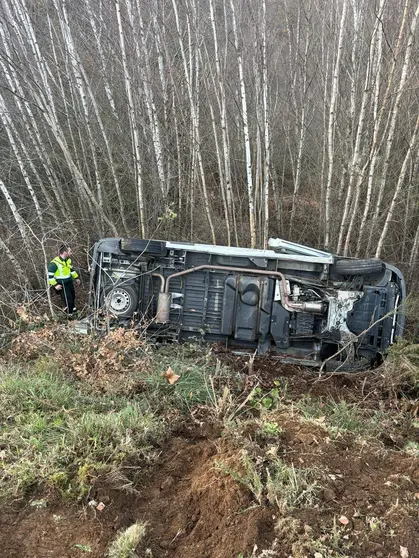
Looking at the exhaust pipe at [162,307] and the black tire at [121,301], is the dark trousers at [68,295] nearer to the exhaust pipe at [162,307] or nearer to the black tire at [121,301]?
the black tire at [121,301]

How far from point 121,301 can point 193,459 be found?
8.51 ft

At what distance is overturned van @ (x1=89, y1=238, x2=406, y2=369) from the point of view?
16.6 feet

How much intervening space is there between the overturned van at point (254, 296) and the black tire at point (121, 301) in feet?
0.04

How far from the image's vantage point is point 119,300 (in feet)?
17.1

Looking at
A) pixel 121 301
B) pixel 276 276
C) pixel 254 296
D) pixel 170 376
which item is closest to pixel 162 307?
pixel 121 301

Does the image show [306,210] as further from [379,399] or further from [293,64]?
[379,399]

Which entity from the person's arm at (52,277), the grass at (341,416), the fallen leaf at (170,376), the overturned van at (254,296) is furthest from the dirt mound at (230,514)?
the person's arm at (52,277)

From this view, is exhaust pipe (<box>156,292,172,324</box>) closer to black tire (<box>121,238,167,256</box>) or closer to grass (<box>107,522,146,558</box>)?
black tire (<box>121,238,167,256</box>)

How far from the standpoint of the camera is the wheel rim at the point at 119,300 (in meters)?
5.20

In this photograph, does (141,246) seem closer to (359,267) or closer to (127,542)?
(359,267)

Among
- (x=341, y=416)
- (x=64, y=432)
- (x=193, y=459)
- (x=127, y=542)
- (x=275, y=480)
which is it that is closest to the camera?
(x=127, y=542)

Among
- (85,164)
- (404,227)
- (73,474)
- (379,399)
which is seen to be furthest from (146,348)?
(404,227)

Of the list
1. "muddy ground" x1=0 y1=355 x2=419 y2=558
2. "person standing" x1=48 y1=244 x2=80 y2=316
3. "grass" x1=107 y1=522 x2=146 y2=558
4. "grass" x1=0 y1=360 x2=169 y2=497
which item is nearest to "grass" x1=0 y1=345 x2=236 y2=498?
"grass" x1=0 y1=360 x2=169 y2=497

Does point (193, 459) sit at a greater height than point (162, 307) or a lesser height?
lesser
